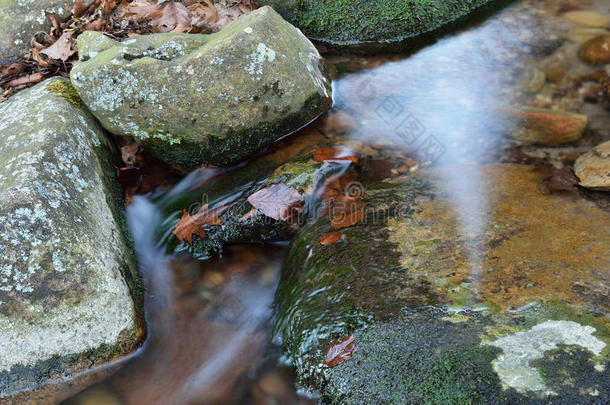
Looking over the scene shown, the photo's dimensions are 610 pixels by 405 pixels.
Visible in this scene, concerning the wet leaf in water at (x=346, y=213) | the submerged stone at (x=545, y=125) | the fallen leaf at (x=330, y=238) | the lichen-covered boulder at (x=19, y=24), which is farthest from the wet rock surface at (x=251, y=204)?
the lichen-covered boulder at (x=19, y=24)

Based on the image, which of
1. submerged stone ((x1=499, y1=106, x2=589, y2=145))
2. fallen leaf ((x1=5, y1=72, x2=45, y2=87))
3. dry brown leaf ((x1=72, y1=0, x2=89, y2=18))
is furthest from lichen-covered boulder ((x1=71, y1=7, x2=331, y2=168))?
submerged stone ((x1=499, y1=106, x2=589, y2=145))

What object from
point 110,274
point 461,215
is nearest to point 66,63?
point 110,274

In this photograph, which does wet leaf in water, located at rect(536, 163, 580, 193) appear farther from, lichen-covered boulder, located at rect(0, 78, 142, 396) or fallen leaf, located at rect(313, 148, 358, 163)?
lichen-covered boulder, located at rect(0, 78, 142, 396)

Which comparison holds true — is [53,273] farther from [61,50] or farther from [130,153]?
[61,50]

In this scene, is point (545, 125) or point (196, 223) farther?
point (545, 125)

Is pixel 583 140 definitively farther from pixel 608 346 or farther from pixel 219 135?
pixel 219 135

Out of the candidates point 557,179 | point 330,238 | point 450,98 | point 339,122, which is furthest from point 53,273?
point 450,98

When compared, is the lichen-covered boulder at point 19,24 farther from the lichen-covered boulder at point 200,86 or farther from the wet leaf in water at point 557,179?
the wet leaf in water at point 557,179
